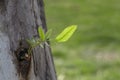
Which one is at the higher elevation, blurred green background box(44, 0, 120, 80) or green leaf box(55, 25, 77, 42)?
green leaf box(55, 25, 77, 42)

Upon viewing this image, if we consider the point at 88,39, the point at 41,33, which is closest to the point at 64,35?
the point at 41,33

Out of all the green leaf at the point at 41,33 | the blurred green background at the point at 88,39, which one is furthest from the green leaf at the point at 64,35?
the blurred green background at the point at 88,39

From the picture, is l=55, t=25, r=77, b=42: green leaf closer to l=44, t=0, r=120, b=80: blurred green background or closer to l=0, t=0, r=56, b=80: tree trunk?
l=0, t=0, r=56, b=80: tree trunk

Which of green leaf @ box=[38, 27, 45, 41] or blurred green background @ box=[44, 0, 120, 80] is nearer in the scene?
green leaf @ box=[38, 27, 45, 41]

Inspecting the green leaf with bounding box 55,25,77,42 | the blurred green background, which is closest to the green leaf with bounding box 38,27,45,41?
the green leaf with bounding box 55,25,77,42

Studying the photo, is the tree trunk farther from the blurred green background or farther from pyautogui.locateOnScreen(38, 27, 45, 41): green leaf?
the blurred green background

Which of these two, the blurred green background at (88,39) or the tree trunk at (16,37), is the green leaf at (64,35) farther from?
the blurred green background at (88,39)

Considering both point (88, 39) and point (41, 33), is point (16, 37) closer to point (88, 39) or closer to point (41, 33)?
point (41, 33)

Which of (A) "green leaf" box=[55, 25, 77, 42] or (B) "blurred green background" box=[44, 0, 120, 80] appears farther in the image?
(B) "blurred green background" box=[44, 0, 120, 80]
